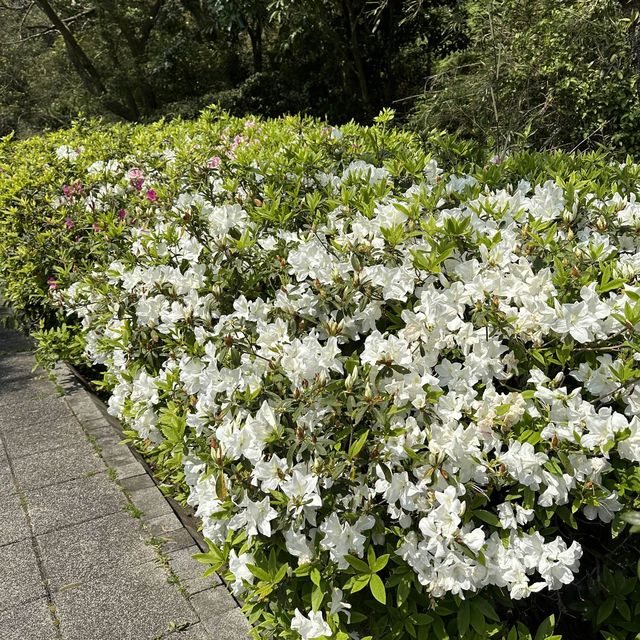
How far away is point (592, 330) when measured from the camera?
203cm

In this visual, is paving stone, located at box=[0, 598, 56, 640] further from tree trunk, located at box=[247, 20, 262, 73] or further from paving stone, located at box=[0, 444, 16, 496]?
tree trunk, located at box=[247, 20, 262, 73]

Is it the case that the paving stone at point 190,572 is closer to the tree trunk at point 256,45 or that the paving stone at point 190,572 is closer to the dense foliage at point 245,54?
the dense foliage at point 245,54

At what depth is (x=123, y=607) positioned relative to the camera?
2.62m

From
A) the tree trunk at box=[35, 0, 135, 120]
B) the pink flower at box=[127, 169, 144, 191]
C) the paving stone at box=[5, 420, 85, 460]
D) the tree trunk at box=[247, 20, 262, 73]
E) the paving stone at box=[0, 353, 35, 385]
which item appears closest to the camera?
the paving stone at box=[5, 420, 85, 460]

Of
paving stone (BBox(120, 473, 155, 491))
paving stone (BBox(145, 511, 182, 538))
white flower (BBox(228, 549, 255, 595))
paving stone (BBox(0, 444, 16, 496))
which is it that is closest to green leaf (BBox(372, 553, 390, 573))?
white flower (BBox(228, 549, 255, 595))

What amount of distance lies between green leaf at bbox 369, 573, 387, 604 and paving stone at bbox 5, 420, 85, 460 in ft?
8.00

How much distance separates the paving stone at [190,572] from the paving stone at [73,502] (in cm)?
47

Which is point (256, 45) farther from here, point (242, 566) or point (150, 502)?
point (242, 566)

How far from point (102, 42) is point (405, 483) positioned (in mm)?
17190

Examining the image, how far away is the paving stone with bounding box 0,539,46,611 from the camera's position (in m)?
2.70

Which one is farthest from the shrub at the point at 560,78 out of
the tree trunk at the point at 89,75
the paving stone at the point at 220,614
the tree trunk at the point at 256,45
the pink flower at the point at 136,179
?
the tree trunk at the point at 89,75

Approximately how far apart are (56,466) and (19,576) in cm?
88

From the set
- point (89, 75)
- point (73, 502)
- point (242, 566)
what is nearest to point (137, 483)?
point (73, 502)

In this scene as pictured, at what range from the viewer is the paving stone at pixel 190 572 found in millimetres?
2715
